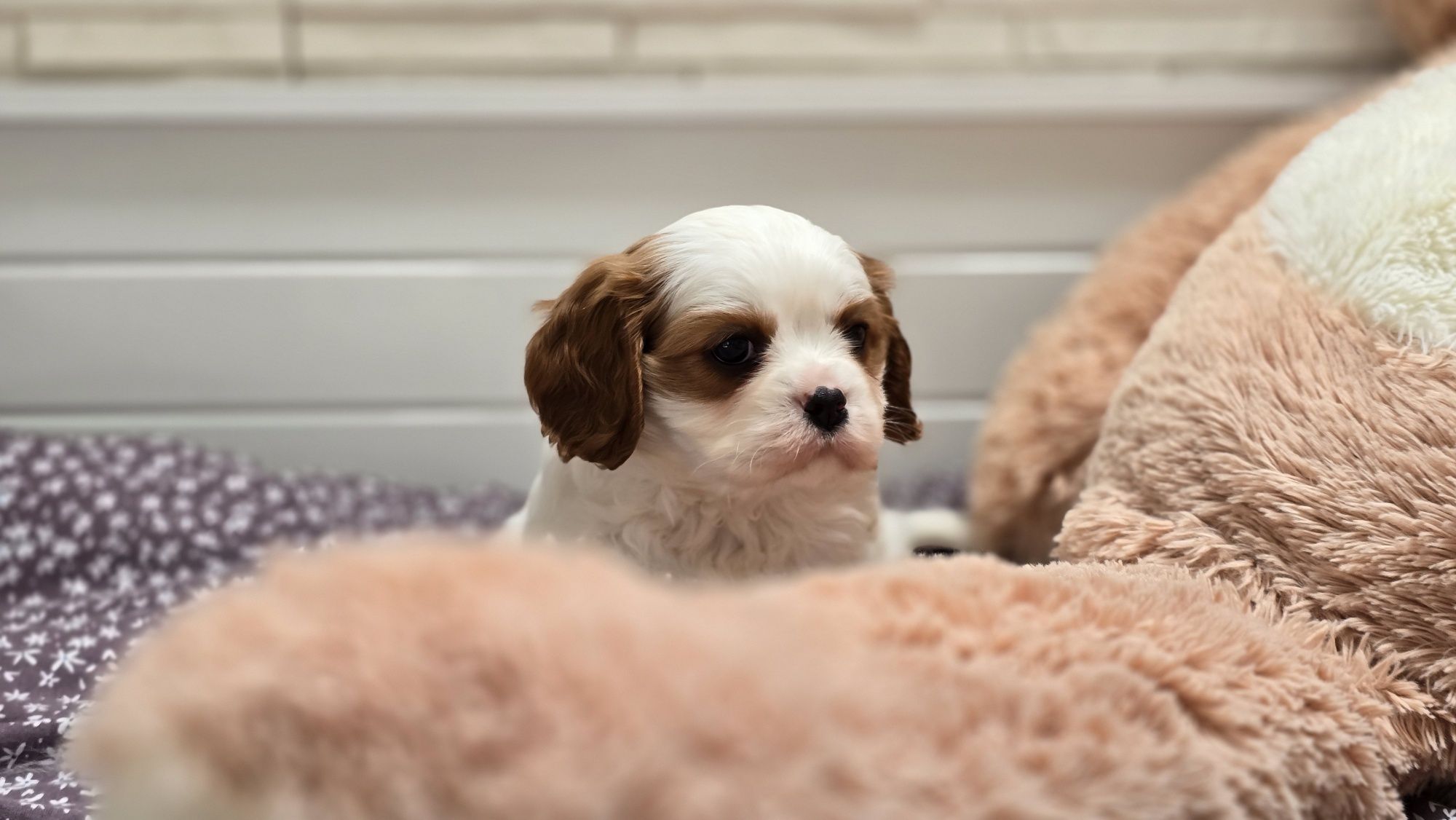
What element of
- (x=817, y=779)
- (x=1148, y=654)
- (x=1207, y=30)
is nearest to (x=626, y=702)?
(x=817, y=779)

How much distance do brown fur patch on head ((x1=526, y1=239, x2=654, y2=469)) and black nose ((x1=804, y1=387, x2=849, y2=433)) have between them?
7.3 inches

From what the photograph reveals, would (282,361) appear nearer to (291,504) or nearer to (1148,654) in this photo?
(291,504)

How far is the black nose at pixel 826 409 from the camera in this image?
3.91ft

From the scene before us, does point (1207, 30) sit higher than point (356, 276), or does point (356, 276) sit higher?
point (1207, 30)

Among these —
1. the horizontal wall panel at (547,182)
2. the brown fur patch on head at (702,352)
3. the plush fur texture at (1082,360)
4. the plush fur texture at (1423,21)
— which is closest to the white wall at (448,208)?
the horizontal wall panel at (547,182)

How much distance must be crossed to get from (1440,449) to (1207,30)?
1.51 meters

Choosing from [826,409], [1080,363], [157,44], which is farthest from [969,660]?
[157,44]

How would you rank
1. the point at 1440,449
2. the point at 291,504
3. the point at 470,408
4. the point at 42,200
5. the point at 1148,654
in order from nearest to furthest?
the point at 1148,654, the point at 1440,449, the point at 291,504, the point at 42,200, the point at 470,408

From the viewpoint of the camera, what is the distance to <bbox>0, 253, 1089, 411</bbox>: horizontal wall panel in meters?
2.32

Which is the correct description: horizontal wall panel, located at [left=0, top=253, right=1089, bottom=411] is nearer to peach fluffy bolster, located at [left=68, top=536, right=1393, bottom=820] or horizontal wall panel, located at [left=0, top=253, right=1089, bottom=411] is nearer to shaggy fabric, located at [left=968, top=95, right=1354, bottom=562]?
shaggy fabric, located at [left=968, top=95, right=1354, bottom=562]

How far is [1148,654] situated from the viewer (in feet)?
2.94

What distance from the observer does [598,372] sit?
124 centimetres

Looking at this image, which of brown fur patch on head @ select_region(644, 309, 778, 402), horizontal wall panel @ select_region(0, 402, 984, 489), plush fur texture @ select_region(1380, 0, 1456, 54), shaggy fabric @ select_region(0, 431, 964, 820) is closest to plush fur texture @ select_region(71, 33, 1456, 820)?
brown fur patch on head @ select_region(644, 309, 778, 402)

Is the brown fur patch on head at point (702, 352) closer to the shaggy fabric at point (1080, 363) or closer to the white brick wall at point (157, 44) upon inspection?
the shaggy fabric at point (1080, 363)
